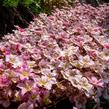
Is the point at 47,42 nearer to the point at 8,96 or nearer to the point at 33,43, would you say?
the point at 33,43

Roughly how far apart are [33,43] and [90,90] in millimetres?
908

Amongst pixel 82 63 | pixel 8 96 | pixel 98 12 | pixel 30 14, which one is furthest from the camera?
pixel 30 14

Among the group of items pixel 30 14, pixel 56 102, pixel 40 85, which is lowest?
pixel 30 14

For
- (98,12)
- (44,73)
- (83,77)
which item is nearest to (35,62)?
(44,73)

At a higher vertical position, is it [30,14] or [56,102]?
[56,102]

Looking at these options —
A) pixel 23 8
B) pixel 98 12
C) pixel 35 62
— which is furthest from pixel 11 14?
pixel 35 62

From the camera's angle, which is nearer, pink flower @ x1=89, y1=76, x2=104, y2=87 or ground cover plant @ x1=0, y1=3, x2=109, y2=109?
ground cover plant @ x1=0, y1=3, x2=109, y2=109

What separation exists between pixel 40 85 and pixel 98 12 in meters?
3.46

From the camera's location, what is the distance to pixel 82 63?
2523mm

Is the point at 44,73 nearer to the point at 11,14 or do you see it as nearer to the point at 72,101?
the point at 72,101

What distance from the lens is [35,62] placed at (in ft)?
8.32

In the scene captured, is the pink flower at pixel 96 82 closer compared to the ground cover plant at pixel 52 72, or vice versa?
the ground cover plant at pixel 52 72

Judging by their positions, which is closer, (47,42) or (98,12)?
(47,42)

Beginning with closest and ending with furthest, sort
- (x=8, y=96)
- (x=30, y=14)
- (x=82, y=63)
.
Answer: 1. (x=8, y=96)
2. (x=82, y=63)
3. (x=30, y=14)
